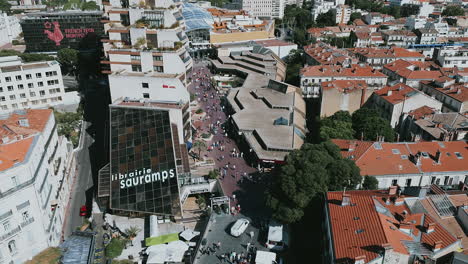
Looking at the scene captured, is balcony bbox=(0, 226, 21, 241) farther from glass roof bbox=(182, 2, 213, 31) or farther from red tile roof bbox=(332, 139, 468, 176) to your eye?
glass roof bbox=(182, 2, 213, 31)

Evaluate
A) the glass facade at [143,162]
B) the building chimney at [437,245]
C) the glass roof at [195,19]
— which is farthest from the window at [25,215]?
the glass roof at [195,19]

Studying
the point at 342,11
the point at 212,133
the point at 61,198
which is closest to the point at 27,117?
the point at 61,198

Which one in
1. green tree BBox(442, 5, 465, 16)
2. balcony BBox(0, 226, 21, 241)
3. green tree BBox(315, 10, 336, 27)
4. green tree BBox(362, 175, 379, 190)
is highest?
green tree BBox(442, 5, 465, 16)

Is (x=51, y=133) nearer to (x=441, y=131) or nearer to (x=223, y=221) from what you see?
(x=223, y=221)

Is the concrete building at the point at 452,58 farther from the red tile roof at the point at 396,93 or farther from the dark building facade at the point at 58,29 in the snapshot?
the dark building facade at the point at 58,29

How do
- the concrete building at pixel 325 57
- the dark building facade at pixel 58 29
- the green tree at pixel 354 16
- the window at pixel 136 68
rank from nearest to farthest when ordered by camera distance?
1. the window at pixel 136 68
2. the concrete building at pixel 325 57
3. the dark building facade at pixel 58 29
4. the green tree at pixel 354 16

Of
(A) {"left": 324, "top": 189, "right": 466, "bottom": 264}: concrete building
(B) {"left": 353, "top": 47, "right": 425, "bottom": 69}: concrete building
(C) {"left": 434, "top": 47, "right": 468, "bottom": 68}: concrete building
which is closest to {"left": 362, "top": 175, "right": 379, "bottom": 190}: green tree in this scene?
(A) {"left": 324, "top": 189, "right": 466, "bottom": 264}: concrete building
